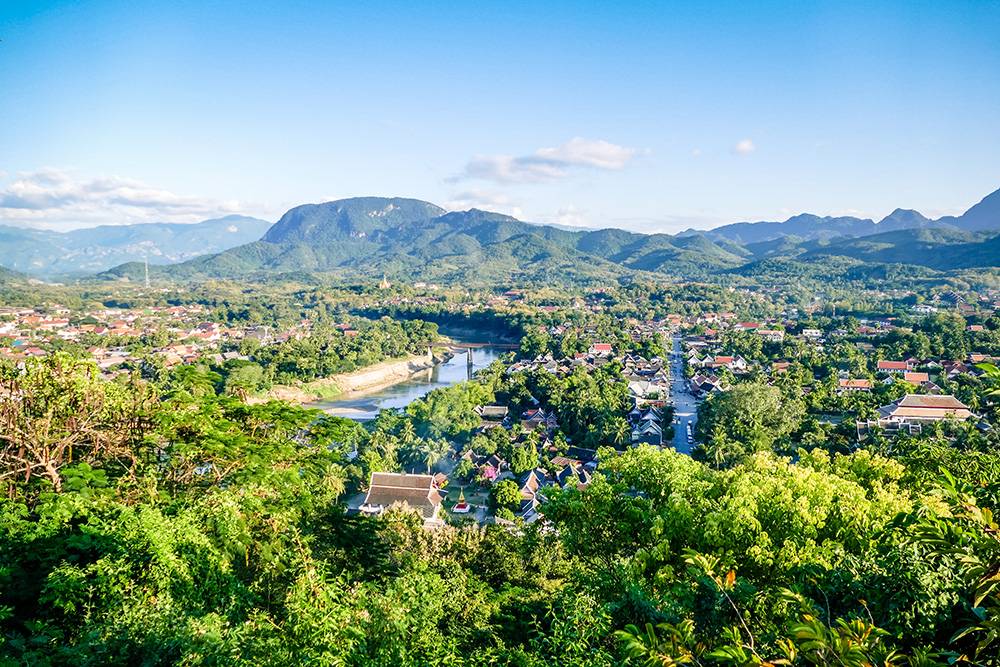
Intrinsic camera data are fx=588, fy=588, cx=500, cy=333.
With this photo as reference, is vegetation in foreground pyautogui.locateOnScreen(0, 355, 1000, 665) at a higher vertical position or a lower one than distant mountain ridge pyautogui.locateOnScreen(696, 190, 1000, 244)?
lower

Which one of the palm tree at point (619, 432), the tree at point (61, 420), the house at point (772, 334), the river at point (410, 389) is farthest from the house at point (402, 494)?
the house at point (772, 334)

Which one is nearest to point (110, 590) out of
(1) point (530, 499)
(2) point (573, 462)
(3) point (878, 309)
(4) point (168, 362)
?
(1) point (530, 499)

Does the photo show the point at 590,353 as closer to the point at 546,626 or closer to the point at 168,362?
the point at 168,362

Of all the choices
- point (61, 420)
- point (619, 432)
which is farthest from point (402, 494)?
point (61, 420)

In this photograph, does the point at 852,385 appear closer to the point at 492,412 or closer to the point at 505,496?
the point at 492,412

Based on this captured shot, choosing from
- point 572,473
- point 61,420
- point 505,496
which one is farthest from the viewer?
point 572,473

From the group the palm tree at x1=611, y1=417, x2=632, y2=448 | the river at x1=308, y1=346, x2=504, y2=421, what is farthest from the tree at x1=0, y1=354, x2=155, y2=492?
the river at x1=308, y1=346, x2=504, y2=421

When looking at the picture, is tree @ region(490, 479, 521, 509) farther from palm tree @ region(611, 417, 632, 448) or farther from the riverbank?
the riverbank

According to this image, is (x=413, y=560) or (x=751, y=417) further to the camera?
(x=751, y=417)
